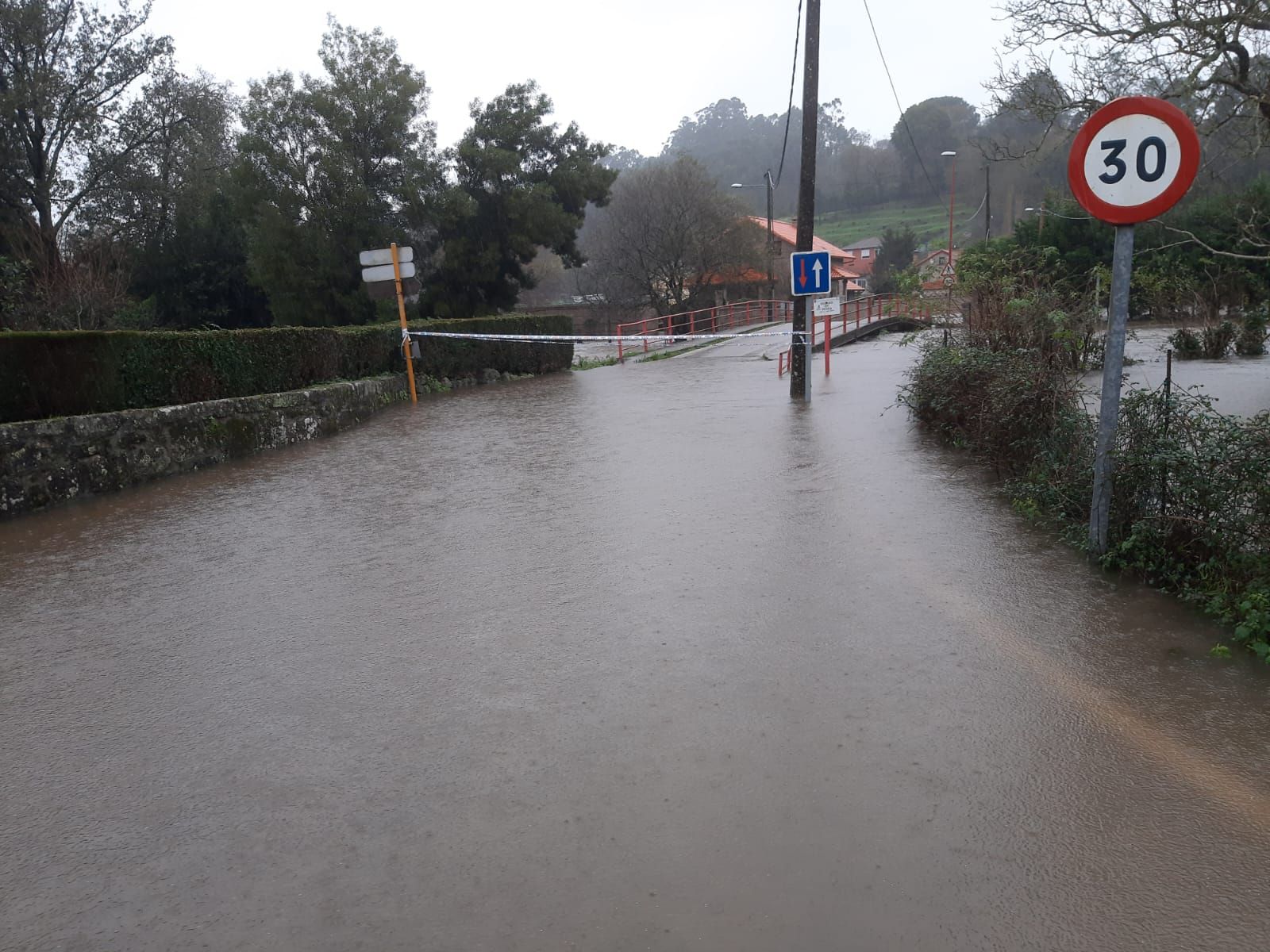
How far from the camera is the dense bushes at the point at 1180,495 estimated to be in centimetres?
475

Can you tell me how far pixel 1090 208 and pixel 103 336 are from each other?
28.7 feet

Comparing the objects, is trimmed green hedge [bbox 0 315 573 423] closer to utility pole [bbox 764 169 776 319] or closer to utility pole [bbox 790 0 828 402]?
utility pole [bbox 790 0 828 402]

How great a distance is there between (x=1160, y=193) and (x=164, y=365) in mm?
9289

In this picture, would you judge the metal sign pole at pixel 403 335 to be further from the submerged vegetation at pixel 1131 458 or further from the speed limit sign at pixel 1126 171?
the speed limit sign at pixel 1126 171

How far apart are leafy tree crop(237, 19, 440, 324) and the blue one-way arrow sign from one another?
16.4 m

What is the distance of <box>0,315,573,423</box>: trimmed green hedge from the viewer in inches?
339

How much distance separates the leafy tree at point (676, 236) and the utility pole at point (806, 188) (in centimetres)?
3037

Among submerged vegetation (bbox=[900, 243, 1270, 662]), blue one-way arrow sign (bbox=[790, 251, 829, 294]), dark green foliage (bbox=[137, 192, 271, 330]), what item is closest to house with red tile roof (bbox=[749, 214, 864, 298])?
dark green foliage (bbox=[137, 192, 271, 330])

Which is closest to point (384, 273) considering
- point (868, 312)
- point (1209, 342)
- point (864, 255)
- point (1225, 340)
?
point (1209, 342)

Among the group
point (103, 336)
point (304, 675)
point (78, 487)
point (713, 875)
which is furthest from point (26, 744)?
point (103, 336)

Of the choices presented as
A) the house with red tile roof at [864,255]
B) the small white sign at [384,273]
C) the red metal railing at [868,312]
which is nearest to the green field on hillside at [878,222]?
the house with red tile roof at [864,255]

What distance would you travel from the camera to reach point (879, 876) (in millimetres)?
2789

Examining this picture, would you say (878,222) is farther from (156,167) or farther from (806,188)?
(806,188)

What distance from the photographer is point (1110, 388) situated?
17.5 ft
